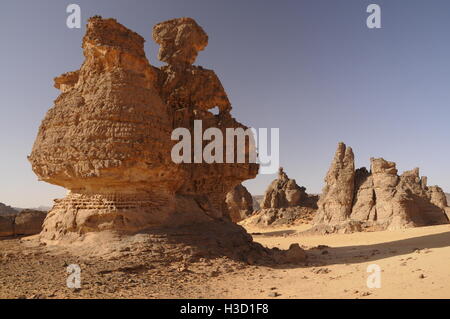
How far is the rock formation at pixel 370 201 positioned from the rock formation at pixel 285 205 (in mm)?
5990

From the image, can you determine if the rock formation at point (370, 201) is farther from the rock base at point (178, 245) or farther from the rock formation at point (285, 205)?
the rock base at point (178, 245)

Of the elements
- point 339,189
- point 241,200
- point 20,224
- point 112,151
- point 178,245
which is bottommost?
point 20,224

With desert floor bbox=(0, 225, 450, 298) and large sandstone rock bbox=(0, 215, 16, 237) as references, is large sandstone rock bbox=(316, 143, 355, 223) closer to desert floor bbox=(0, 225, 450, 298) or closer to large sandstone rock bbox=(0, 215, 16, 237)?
desert floor bbox=(0, 225, 450, 298)

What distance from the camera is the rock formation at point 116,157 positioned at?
804 cm

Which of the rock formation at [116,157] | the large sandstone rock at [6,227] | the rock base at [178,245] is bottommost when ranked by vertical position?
the large sandstone rock at [6,227]

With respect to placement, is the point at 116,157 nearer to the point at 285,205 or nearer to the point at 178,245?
the point at 178,245

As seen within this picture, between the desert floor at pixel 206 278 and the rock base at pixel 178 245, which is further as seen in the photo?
the rock base at pixel 178 245

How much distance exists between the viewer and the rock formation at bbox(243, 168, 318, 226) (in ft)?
97.0

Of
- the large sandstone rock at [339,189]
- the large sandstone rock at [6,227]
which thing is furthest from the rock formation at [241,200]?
the large sandstone rock at [6,227]

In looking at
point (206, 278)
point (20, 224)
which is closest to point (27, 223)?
point (20, 224)

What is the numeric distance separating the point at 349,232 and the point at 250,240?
11424mm

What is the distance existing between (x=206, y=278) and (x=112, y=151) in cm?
389

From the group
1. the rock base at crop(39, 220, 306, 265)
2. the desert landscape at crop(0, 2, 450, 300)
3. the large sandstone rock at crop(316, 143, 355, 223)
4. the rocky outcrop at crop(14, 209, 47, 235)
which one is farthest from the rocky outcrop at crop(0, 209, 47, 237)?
the large sandstone rock at crop(316, 143, 355, 223)

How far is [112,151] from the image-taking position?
26.3 feet
